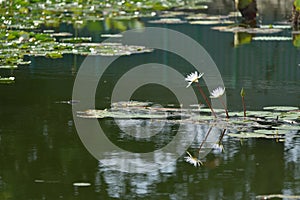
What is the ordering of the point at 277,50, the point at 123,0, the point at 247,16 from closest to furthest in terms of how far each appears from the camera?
the point at 277,50 < the point at 247,16 < the point at 123,0

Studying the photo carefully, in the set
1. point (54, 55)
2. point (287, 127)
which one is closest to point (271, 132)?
point (287, 127)

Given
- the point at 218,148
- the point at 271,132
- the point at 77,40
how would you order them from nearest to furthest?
the point at 218,148, the point at 271,132, the point at 77,40

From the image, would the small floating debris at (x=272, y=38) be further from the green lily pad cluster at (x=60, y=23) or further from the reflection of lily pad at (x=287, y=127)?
the reflection of lily pad at (x=287, y=127)

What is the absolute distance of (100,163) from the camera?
4.68m

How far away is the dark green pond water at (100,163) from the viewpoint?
13.6 ft

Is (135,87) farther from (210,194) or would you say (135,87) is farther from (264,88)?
(210,194)

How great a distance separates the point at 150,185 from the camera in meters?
4.22

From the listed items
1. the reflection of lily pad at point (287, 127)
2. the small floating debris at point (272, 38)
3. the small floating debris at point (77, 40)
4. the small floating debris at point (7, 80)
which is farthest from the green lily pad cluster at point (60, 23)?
the reflection of lily pad at point (287, 127)

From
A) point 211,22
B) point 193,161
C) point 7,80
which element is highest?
point 211,22

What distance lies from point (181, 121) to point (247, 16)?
23.7 feet

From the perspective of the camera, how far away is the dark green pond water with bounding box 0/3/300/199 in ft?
13.6

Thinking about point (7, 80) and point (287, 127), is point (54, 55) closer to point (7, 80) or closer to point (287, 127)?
point (7, 80)

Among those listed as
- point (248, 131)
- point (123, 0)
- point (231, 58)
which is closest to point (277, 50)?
point (231, 58)

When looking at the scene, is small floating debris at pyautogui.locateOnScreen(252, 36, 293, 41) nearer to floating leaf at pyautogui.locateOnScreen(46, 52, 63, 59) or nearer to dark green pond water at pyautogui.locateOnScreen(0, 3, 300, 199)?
dark green pond water at pyautogui.locateOnScreen(0, 3, 300, 199)
